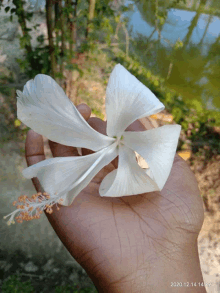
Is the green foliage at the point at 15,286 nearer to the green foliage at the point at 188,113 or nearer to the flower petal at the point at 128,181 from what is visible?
the flower petal at the point at 128,181

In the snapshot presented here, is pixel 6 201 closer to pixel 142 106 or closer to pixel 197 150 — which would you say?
pixel 142 106

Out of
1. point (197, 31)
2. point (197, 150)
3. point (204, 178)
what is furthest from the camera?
point (197, 31)

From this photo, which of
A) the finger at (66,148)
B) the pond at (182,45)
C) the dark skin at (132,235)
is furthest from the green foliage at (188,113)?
the finger at (66,148)

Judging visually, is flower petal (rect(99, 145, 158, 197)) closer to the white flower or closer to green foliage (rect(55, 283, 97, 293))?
the white flower

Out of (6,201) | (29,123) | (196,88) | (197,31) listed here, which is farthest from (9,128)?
(197,31)

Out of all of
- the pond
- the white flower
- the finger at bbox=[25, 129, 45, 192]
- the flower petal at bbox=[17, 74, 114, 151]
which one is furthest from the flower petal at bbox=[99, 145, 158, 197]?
the pond

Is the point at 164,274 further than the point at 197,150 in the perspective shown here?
No
